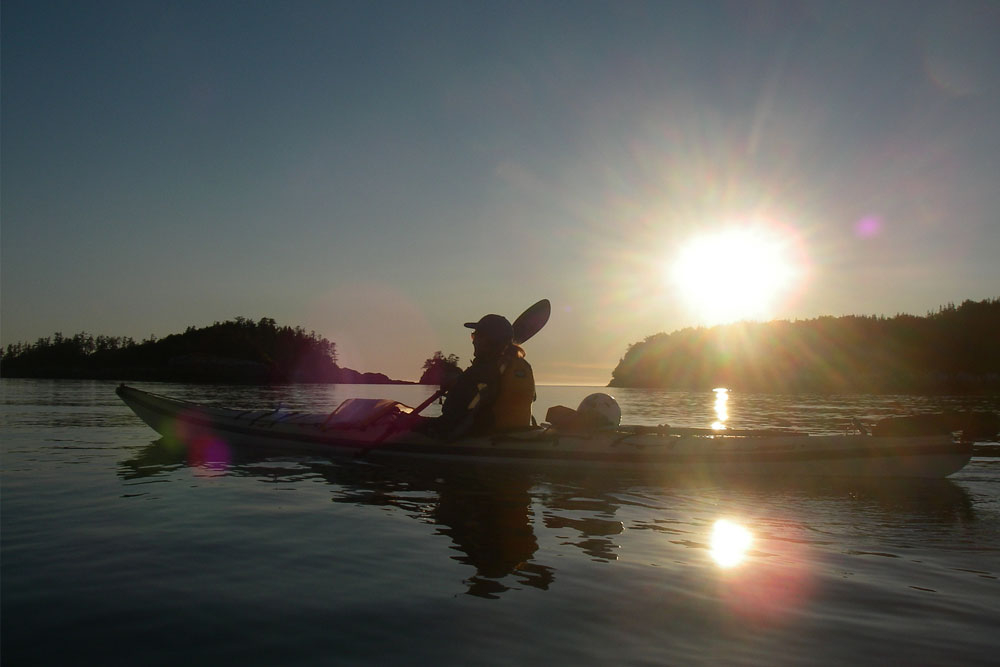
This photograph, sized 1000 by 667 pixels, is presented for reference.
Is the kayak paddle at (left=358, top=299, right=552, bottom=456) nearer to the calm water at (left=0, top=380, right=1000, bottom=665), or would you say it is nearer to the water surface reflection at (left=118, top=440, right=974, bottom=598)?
the water surface reflection at (left=118, top=440, right=974, bottom=598)

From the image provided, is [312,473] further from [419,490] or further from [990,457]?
[990,457]

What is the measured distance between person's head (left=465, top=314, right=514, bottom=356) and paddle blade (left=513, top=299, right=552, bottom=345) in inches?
41.2

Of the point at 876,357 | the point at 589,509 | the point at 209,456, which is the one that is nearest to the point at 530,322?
the point at 589,509

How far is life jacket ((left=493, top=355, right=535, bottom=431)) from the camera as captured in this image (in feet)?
35.4

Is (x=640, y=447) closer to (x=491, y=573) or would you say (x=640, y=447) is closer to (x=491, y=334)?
(x=491, y=334)

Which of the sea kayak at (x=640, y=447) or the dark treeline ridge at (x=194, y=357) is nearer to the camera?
the sea kayak at (x=640, y=447)

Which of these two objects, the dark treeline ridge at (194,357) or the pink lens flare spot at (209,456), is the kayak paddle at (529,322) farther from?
the dark treeline ridge at (194,357)

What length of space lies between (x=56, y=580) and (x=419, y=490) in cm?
481

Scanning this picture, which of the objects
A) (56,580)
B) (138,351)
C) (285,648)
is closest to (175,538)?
(56,580)

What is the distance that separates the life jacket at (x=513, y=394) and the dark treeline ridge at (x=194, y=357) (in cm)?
11301

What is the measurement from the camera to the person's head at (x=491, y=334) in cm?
1052

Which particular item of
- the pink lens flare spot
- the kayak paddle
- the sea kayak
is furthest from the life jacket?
the pink lens flare spot

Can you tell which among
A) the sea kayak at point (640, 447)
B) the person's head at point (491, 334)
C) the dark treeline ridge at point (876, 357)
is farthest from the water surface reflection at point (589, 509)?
the dark treeline ridge at point (876, 357)

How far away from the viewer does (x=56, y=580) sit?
449 centimetres
